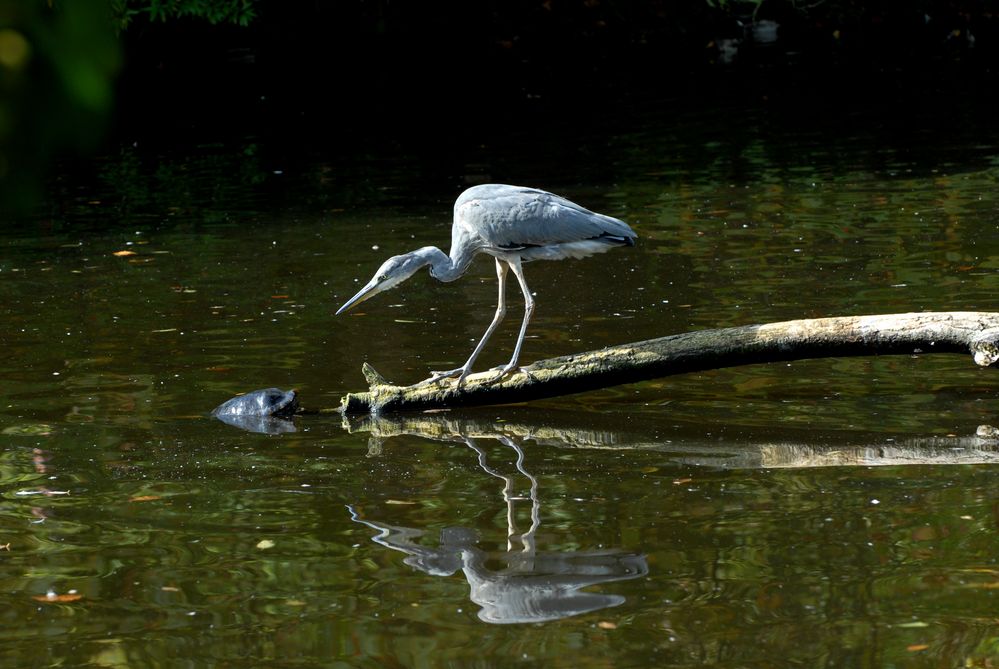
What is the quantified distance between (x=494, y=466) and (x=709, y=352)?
131cm

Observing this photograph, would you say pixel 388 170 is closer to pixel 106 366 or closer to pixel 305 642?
pixel 106 366

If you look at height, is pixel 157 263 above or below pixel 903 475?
below

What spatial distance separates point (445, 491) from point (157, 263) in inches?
274

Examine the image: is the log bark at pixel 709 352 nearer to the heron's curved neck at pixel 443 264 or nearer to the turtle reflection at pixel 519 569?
the heron's curved neck at pixel 443 264

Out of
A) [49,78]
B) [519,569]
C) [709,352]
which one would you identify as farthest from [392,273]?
[49,78]

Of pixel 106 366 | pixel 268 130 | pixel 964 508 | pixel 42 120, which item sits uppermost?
pixel 42 120

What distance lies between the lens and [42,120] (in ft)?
5.16

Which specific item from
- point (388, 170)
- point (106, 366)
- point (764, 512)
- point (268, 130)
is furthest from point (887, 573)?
point (268, 130)

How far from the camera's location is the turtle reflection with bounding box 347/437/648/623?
200 inches

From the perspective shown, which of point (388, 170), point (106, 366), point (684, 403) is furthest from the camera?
point (388, 170)

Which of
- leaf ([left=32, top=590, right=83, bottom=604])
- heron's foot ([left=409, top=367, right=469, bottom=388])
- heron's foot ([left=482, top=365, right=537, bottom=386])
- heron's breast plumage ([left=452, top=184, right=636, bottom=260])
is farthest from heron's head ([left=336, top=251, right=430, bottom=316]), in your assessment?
leaf ([left=32, top=590, right=83, bottom=604])

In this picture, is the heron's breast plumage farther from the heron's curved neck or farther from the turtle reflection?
the turtle reflection

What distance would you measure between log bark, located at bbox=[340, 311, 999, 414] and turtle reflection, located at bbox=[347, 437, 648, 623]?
1510 millimetres

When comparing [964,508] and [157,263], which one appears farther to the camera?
[157,263]
